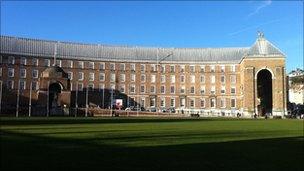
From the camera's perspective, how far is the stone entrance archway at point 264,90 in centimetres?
11756

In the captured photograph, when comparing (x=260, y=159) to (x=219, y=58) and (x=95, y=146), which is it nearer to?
(x=95, y=146)

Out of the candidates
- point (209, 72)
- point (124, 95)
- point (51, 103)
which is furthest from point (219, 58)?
point (51, 103)

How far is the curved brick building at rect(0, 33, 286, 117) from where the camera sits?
113875 millimetres

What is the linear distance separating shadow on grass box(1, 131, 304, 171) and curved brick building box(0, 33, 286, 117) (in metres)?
93.1

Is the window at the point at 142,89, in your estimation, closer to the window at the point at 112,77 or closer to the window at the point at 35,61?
the window at the point at 112,77

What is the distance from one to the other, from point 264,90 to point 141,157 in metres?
112

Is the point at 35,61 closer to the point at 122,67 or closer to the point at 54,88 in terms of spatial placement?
the point at 54,88

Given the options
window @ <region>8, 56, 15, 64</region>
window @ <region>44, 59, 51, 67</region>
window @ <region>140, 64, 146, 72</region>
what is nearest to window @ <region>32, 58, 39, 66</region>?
window @ <region>44, 59, 51, 67</region>

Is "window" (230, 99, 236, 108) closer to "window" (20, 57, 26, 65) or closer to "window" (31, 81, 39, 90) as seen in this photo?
"window" (31, 81, 39, 90)

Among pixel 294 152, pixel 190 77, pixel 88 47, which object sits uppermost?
pixel 88 47

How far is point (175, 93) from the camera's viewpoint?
421 ft

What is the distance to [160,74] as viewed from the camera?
129m

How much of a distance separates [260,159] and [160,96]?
112400 millimetres

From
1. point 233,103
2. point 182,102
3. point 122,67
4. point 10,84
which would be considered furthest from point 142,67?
point 10,84
